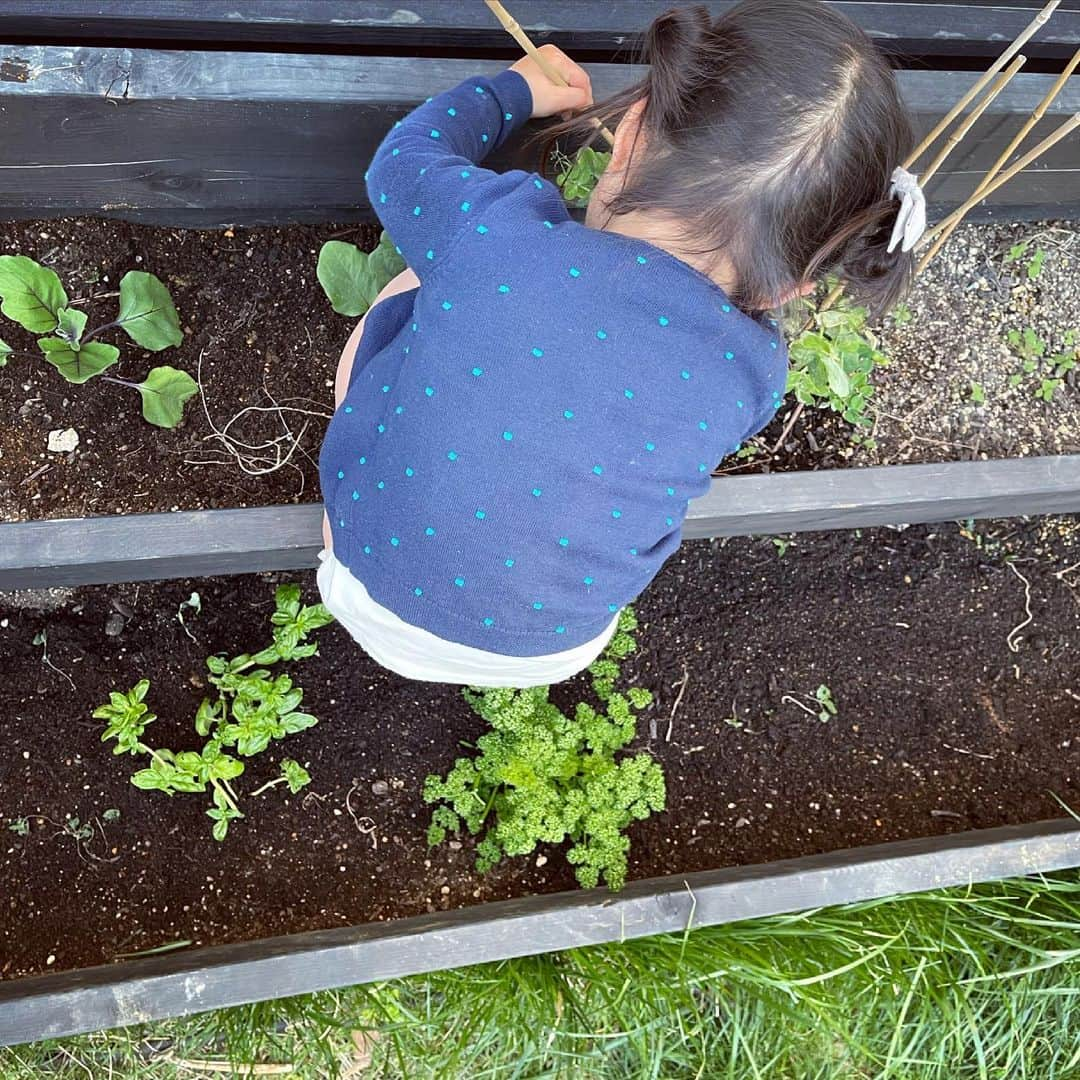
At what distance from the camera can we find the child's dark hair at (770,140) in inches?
37.9

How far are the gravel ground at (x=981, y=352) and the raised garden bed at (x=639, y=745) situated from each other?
0.60 ft

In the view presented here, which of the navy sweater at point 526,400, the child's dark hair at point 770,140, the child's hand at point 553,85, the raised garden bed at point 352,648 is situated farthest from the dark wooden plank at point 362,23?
the child's dark hair at point 770,140

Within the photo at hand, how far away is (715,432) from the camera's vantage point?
3.55 feet

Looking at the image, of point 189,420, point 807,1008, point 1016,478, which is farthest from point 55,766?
point 1016,478

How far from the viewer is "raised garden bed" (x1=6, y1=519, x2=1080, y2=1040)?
4.81 ft

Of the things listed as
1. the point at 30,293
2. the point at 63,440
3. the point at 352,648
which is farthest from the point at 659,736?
the point at 30,293

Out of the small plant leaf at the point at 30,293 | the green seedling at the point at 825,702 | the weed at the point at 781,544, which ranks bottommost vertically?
the green seedling at the point at 825,702

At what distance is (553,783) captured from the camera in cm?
155

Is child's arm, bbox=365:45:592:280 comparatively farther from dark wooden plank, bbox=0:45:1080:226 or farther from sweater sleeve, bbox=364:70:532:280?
dark wooden plank, bbox=0:45:1080:226

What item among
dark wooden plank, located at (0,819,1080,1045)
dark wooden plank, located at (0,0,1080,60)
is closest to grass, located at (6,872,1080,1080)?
dark wooden plank, located at (0,819,1080,1045)

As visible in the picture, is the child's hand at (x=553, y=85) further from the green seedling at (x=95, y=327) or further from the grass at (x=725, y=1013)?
the grass at (x=725, y=1013)

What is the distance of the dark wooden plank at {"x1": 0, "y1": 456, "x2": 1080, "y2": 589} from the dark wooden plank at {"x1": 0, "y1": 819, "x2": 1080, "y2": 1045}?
1.80 feet

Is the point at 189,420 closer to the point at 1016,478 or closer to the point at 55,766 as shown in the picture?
the point at 55,766

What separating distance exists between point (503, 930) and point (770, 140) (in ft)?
3.69
